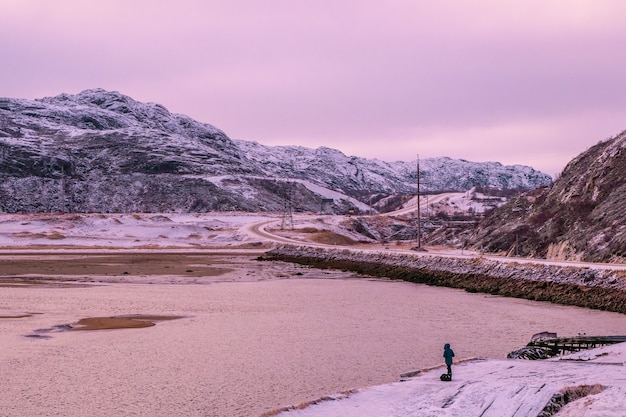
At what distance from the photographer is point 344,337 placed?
2947 cm

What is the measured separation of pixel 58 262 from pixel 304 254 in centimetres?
3145

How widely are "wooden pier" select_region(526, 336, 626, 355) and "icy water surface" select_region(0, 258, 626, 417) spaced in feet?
5.76

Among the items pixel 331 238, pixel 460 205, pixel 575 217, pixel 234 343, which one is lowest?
pixel 234 343

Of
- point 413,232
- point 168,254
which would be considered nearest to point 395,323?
point 168,254

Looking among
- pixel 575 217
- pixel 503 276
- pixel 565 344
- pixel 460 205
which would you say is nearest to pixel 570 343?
pixel 565 344

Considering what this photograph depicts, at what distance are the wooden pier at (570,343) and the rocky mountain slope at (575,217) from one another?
89.5 ft

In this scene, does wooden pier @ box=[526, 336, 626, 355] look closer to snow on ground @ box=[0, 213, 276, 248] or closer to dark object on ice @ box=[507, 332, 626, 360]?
dark object on ice @ box=[507, 332, 626, 360]

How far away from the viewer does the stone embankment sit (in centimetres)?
3988

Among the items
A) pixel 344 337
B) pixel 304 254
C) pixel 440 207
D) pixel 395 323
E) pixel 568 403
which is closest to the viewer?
pixel 568 403

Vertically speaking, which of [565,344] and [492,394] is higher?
[492,394]

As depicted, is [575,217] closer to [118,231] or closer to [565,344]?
[565,344]

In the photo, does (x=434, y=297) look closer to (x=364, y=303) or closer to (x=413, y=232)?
(x=364, y=303)

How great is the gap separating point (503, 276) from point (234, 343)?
29.1 meters

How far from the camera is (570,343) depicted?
83.6 ft
